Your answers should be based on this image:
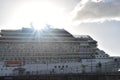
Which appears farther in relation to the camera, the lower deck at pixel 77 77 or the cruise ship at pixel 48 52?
the cruise ship at pixel 48 52

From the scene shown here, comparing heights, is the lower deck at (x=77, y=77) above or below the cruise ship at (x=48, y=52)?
below

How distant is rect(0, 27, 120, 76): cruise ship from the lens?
65500 millimetres

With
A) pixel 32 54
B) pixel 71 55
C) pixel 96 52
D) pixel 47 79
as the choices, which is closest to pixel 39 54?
pixel 32 54

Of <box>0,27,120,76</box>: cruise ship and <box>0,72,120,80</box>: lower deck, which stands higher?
<box>0,27,120,76</box>: cruise ship

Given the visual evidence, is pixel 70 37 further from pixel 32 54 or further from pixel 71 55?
pixel 32 54

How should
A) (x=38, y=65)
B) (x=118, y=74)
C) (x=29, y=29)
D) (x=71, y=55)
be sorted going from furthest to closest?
(x=29, y=29) → (x=71, y=55) → (x=38, y=65) → (x=118, y=74)

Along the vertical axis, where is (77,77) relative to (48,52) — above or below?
below

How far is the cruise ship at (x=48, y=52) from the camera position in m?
65.5

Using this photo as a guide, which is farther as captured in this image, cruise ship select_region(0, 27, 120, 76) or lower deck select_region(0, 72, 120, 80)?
cruise ship select_region(0, 27, 120, 76)

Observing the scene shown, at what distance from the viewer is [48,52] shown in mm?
69312

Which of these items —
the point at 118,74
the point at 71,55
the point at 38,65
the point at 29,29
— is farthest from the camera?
the point at 29,29

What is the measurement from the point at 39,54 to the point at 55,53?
3.34 meters

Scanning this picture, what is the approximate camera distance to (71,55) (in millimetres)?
70188

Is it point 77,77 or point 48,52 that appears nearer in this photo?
point 77,77
